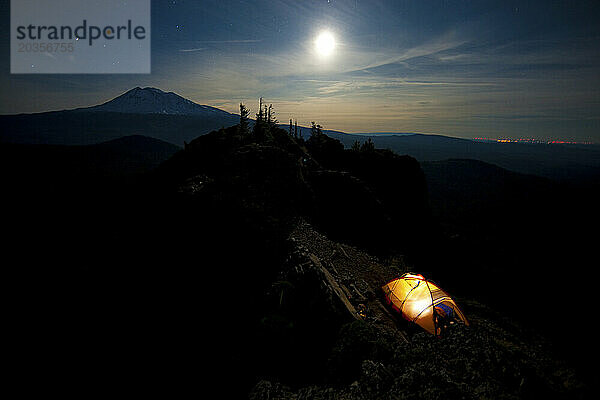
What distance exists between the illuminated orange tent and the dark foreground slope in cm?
63

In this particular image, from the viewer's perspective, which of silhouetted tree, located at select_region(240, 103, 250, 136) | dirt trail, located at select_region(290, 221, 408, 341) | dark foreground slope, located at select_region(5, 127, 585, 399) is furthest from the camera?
silhouetted tree, located at select_region(240, 103, 250, 136)

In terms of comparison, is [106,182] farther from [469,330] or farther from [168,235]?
[469,330]

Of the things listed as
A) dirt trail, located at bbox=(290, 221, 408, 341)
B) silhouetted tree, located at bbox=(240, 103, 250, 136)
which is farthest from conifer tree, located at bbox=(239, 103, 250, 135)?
dirt trail, located at bbox=(290, 221, 408, 341)

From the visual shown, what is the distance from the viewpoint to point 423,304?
11000 millimetres

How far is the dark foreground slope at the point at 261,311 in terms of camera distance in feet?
20.0

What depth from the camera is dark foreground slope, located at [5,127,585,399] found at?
609cm

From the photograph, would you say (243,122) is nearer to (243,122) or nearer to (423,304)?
(243,122)

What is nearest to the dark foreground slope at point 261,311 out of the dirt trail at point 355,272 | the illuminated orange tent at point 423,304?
the dirt trail at point 355,272

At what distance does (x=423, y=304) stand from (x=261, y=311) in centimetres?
757

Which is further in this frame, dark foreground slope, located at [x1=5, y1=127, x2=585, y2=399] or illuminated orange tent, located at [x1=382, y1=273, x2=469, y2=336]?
illuminated orange tent, located at [x1=382, y1=273, x2=469, y2=336]

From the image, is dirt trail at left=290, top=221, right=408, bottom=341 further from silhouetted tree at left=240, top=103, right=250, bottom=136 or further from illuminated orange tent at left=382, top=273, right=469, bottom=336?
silhouetted tree at left=240, top=103, right=250, bottom=136

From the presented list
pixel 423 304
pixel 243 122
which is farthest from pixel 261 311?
pixel 243 122

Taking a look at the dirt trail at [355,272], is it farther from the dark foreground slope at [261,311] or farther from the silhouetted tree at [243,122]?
the silhouetted tree at [243,122]

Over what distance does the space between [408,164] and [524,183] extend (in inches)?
7692
